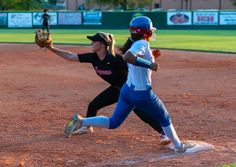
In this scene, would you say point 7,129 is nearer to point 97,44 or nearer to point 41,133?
point 41,133

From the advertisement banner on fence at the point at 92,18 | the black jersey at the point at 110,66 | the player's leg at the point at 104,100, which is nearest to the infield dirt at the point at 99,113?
the player's leg at the point at 104,100

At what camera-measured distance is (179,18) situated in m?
44.0

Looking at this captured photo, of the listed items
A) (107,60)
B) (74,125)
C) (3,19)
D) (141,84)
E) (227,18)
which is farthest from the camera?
(3,19)

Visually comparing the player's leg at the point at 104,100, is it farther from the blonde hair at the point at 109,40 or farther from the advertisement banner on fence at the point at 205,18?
the advertisement banner on fence at the point at 205,18

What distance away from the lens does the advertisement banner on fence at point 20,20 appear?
158ft

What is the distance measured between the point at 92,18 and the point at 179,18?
24.7 feet

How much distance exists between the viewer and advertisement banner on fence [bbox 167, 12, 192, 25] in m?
43.8

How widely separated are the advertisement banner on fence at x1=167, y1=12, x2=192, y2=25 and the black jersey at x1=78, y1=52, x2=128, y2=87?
3615 centimetres

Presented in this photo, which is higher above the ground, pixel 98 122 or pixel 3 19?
pixel 98 122

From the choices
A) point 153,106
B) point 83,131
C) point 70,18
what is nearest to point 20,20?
point 70,18

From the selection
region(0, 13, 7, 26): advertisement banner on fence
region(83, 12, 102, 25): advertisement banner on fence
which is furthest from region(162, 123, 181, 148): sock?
region(0, 13, 7, 26): advertisement banner on fence

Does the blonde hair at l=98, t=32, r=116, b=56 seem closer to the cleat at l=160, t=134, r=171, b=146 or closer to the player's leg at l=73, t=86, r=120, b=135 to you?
the player's leg at l=73, t=86, r=120, b=135

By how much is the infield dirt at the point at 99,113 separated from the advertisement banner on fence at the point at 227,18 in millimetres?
23474

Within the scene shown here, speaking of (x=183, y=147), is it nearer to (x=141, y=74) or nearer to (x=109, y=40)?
(x=141, y=74)
